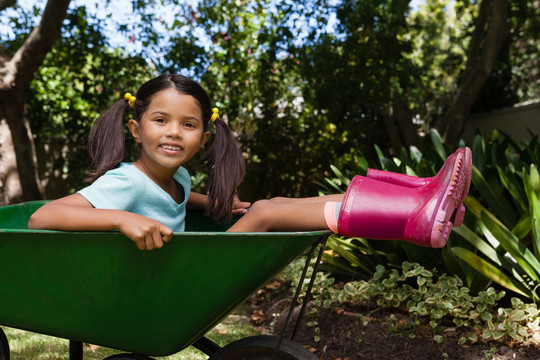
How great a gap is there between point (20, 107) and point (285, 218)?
4.14m

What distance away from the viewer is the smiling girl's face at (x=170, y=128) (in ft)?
6.00

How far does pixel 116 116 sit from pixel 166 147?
33 cm

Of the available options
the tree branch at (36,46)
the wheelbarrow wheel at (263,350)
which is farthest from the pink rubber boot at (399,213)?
the tree branch at (36,46)

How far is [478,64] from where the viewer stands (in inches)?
240

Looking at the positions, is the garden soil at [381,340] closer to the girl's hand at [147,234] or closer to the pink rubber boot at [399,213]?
the pink rubber boot at [399,213]

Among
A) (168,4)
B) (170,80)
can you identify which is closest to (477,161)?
(170,80)

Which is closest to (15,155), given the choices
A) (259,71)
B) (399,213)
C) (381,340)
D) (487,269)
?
(259,71)

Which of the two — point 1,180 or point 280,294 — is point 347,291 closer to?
point 280,294

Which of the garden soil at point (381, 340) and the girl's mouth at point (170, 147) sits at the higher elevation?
the girl's mouth at point (170, 147)

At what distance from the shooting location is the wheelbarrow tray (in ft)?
4.52

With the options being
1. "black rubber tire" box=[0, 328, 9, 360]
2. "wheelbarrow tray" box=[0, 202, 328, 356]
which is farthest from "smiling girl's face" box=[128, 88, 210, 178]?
"black rubber tire" box=[0, 328, 9, 360]

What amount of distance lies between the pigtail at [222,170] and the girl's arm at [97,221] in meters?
0.57

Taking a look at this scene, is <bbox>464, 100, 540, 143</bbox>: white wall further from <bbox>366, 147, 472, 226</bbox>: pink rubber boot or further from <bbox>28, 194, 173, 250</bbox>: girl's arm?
<bbox>28, 194, 173, 250</bbox>: girl's arm

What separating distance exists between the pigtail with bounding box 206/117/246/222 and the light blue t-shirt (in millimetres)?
112
